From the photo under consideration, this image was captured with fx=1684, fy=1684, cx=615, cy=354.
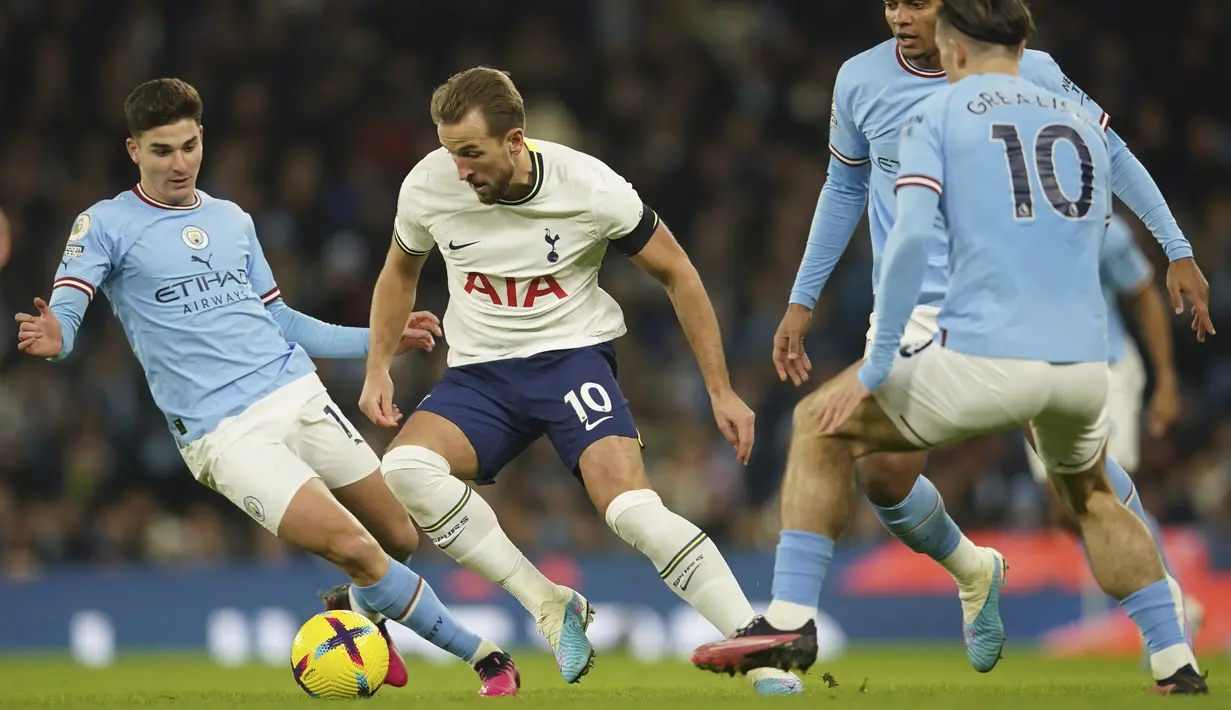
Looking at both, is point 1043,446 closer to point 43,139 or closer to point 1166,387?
point 1166,387

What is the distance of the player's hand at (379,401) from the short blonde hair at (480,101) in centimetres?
112

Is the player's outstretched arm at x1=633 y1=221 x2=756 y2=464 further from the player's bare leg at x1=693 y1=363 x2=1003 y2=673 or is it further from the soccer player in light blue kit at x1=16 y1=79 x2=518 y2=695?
the soccer player in light blue kit at x1=16 y1=79 x2=518 y2=695

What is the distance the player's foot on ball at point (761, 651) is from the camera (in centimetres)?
514

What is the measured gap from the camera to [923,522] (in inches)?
260

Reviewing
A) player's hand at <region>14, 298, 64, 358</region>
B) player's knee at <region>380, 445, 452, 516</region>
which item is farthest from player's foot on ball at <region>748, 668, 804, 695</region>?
player's hand at <region>14, 298, 64, 358</region>

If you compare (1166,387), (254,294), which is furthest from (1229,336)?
(254,294)

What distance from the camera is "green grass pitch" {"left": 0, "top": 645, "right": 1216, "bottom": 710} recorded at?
17.7ft

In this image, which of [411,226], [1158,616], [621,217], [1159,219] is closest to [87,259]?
[411,226]

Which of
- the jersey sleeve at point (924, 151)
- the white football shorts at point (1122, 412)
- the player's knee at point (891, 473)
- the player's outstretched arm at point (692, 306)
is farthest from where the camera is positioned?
the white football shorts at point (1122, 412)

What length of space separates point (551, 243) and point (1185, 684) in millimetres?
2761

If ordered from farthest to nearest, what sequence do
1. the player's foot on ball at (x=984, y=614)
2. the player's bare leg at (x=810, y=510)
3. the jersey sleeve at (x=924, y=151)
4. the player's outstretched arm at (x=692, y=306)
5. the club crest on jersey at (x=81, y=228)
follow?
the player's foot on ball at (x=984, y=614) → the club crest on jersey at (x=81, y=228) → the player's outstretched arm at (x=692, y=306) → the player's bare leg at (x=810, y=510) → the jersey sleeve at (x=924, y=151)

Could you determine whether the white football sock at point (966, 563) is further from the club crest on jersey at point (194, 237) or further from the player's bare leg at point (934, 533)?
the club crest on jersey at point (194, 237)

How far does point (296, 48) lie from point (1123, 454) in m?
9.57

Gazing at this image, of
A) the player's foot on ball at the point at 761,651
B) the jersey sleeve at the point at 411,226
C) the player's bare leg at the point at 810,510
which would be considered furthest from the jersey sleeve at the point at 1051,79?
the jersey sleeve at the point at 411,226
